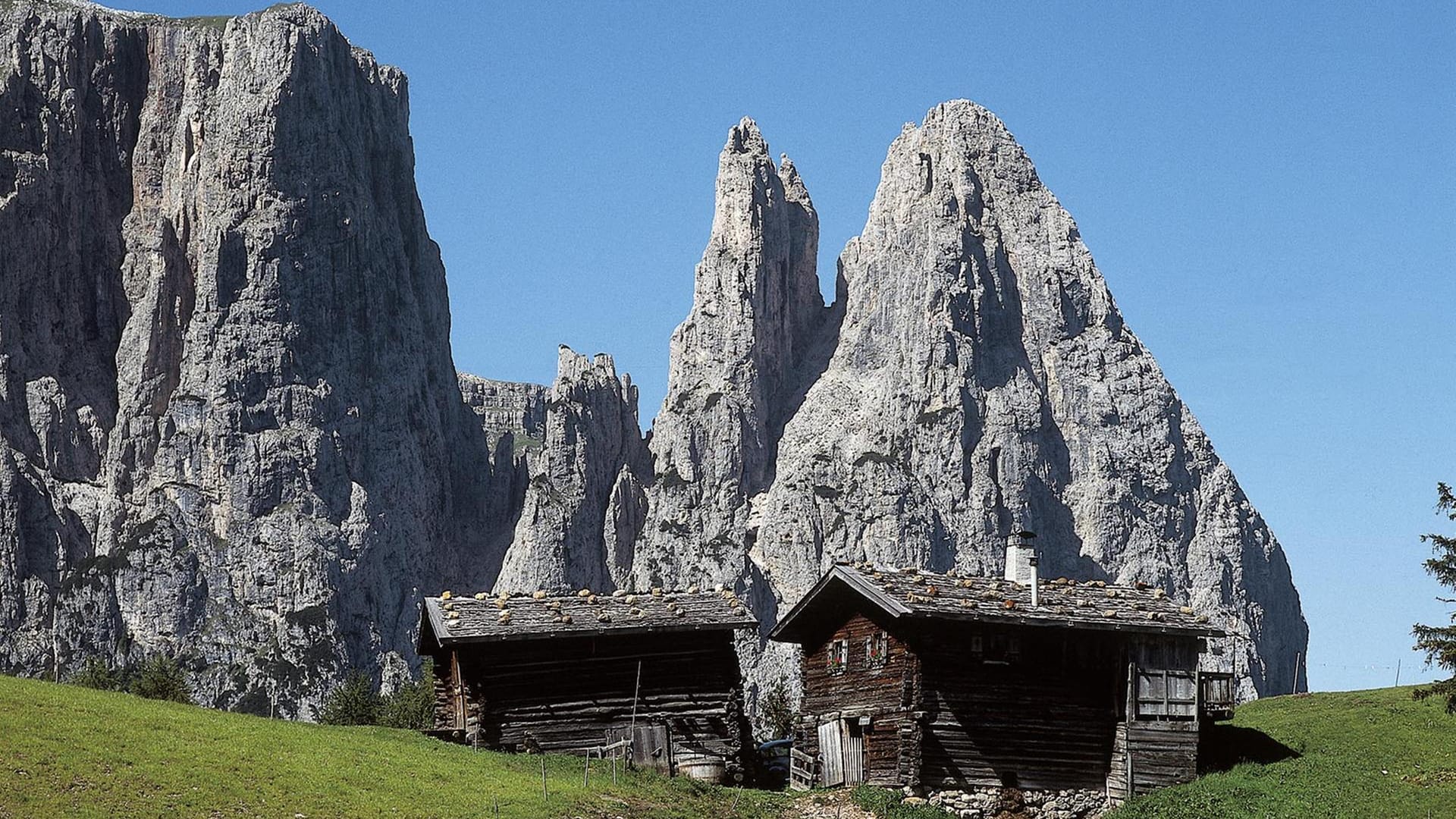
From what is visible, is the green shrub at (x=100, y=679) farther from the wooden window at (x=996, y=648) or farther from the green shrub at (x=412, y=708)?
the wooden window at (x=996, y=648)

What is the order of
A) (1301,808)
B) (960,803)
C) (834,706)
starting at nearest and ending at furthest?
(1301,808) < (960,803) < (834,706)

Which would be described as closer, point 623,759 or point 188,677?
point 623,759

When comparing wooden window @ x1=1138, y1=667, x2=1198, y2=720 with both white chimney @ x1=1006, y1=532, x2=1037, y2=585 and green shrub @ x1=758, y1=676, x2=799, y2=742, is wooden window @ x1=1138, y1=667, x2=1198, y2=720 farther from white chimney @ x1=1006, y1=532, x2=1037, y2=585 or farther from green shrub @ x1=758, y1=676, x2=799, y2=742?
green shrub @ x1=758, y1=676, x2=799, y2=742

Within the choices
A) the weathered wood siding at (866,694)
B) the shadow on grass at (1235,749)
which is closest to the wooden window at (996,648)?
the weathered wood siding at (866,694)

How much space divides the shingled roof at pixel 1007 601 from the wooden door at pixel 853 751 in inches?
148

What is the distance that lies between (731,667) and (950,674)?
8.87m

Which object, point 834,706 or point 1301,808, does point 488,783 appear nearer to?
point 834,706

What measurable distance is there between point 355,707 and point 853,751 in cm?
5081

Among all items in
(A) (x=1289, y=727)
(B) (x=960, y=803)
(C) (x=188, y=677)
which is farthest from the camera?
(C) (x=188, y=677)

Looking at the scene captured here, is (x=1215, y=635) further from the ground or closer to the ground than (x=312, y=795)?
further from the ground

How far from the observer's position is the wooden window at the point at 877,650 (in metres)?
52.7

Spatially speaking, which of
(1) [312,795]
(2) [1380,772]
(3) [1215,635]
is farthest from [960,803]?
(1) [312,795]

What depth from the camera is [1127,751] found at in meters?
51.3

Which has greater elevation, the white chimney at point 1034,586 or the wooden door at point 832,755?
the white chimney at point 1034,586
